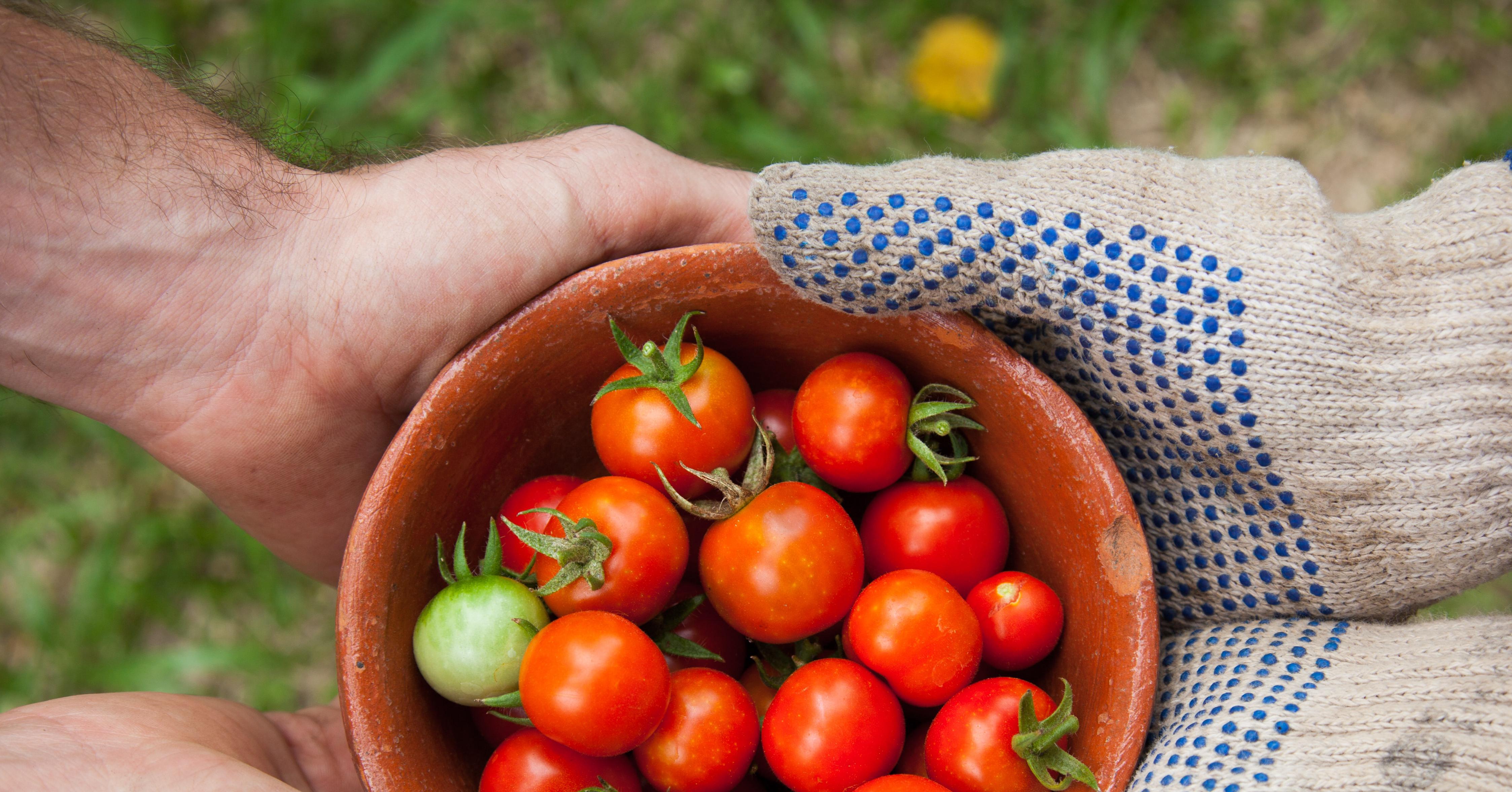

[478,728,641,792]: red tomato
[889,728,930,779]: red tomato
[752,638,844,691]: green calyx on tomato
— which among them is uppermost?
[752,638,844,691]: green calyx on tomato

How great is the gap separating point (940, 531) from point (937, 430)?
0.16 m

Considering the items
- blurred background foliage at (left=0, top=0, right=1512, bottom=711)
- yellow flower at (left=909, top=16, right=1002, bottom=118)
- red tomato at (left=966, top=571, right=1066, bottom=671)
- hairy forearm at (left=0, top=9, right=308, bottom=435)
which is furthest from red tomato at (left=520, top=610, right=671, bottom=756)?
yellow flower at (left=909, top=16, right=1002, bottom=118)

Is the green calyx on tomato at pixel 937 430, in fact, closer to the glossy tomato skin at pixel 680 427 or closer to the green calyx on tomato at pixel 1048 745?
the glossy tomato skin at pixel 680 427

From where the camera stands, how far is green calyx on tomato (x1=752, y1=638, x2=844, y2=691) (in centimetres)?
163

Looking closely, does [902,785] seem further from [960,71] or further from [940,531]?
[960,71]

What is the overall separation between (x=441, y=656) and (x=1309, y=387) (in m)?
1.32

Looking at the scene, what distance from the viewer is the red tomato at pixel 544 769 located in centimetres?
147

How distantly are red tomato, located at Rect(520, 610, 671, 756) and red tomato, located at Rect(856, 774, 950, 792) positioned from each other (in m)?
0.31

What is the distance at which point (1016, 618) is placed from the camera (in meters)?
1.57

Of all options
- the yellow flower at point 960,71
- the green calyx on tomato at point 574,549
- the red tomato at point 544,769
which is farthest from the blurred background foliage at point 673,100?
the green calyx on tomato at point 574,549

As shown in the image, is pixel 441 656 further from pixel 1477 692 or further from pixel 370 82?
pixel 370 82

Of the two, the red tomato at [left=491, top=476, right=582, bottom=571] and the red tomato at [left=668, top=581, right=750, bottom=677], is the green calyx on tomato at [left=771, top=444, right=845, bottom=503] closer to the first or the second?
the red tomato at [left=668, top=581, right=750, bottom=677]

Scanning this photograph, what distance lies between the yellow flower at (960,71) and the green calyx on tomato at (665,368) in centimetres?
167

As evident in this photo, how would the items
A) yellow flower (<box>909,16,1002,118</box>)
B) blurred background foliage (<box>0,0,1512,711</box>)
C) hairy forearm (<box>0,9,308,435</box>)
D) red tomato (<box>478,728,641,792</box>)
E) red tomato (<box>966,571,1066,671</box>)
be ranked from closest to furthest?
1. red tomato (<box>478,728,641,792</box>)
2. red tomato (<box>966,571,1066,671</box>)
3. hairy forearm (<box>0,9,308,435</box>)
4. blurred background foliage (<box>0,0,1512,711</box>)
5. yellow flower (<box>909,16,1002,118</box>)
